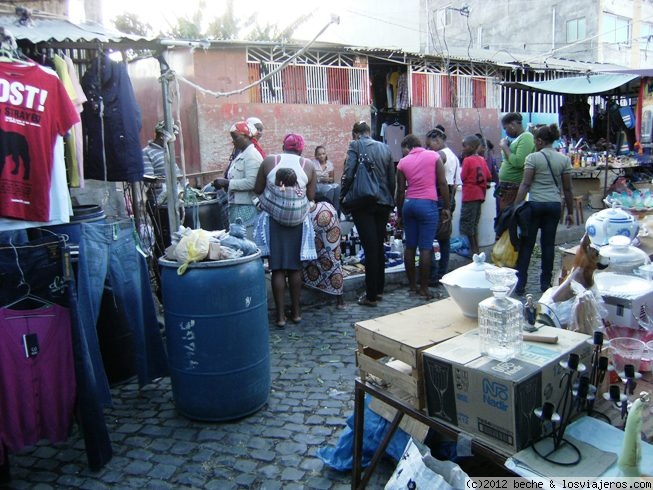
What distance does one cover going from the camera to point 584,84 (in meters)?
10.4

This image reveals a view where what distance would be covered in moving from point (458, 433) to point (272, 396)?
2173mm

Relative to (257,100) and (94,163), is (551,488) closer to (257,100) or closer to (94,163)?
(94,163)

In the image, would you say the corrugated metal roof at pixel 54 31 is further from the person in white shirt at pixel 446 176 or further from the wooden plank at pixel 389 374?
the person in white shirt at pixel 446 176

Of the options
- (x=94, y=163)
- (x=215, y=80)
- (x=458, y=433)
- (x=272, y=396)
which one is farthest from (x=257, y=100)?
(x=458, y=433)

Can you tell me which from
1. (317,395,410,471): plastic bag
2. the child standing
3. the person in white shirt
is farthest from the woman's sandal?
(317,395,410,471): plastic bag

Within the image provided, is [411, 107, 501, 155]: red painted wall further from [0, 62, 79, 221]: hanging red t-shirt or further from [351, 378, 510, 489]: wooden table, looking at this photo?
[351, 378, 510, 489]: wooden table

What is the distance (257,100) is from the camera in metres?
9.86

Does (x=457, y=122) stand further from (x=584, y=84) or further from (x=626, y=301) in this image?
(x=626, y=301)

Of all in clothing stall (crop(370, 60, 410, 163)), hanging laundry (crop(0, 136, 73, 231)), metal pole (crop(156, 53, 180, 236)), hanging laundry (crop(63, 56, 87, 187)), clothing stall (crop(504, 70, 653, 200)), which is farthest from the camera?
clothing stall (crop(370, 60, 410, 163))

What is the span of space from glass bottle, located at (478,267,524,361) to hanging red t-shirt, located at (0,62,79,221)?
9.35 feet

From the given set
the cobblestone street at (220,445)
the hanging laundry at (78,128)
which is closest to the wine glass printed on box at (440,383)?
the cobblestone street at (220,445)

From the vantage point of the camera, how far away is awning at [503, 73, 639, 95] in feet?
33.1

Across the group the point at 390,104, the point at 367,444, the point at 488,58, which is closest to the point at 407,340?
the point at 367,444

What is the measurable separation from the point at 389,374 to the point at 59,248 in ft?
6.72
